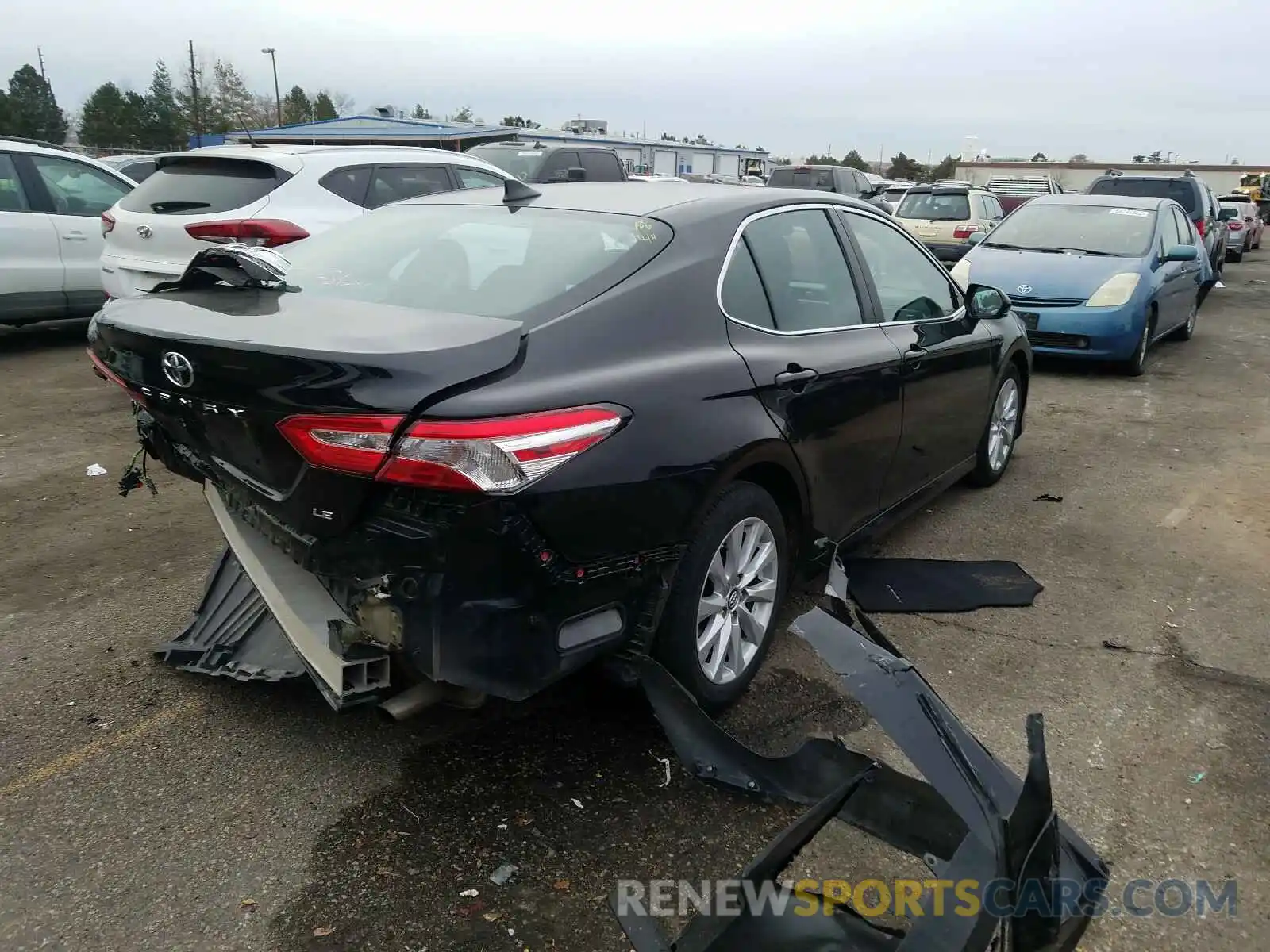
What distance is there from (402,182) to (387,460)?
625cm

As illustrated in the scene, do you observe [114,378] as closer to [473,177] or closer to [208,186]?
[208,186]

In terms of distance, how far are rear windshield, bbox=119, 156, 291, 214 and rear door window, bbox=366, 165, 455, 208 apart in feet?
2.46

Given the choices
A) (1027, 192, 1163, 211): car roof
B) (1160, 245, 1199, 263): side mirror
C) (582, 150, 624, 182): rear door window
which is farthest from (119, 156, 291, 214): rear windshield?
(1160, 245, 1199, 263): side mirror

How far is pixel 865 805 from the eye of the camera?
7.98 ft

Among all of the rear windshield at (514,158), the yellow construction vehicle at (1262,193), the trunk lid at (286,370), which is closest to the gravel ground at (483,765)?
the trunk lid at (286,370)

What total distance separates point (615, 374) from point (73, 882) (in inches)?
73.9

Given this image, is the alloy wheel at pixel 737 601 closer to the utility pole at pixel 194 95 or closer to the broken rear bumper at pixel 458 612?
the broken rear bumper at pixel 458 612

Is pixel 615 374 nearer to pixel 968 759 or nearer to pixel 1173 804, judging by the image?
pixel 968 759

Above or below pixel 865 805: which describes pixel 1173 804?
below

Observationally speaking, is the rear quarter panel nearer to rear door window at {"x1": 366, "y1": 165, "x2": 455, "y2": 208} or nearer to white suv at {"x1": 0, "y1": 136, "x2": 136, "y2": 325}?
rear door window at {"x1": 366, "y1": 165, "x2": 455, "y2": 208}

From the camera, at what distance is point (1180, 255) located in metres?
9.62

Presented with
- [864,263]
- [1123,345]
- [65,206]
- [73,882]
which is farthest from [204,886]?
[1123,345]

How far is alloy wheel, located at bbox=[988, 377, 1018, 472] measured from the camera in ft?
18.2

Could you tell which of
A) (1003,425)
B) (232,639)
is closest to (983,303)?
(1003,425)
